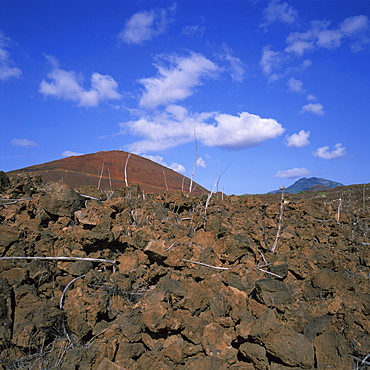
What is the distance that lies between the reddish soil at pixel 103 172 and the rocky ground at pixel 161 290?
72.2 inches

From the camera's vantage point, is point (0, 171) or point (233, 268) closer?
point (233, 268)

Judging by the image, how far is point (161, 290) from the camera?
2.54m

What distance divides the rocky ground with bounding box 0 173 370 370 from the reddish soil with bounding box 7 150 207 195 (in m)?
1.83

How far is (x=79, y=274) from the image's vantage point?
8.95 ft

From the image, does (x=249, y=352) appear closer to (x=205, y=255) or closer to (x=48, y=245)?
(x=205, y=255)

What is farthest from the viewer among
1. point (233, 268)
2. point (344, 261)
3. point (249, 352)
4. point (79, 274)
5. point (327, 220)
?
point (327, 220)

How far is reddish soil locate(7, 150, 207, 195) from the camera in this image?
5.79 meters

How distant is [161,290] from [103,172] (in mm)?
4201

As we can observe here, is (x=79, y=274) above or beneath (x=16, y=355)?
above

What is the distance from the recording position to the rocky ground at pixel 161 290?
205 cm

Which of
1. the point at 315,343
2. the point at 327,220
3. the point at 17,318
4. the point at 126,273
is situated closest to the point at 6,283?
the point at 17,318

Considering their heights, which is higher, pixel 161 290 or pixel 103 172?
pixel 103 172

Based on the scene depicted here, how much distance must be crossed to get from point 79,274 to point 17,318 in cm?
61

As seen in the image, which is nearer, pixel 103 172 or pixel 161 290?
pixel 161 290
